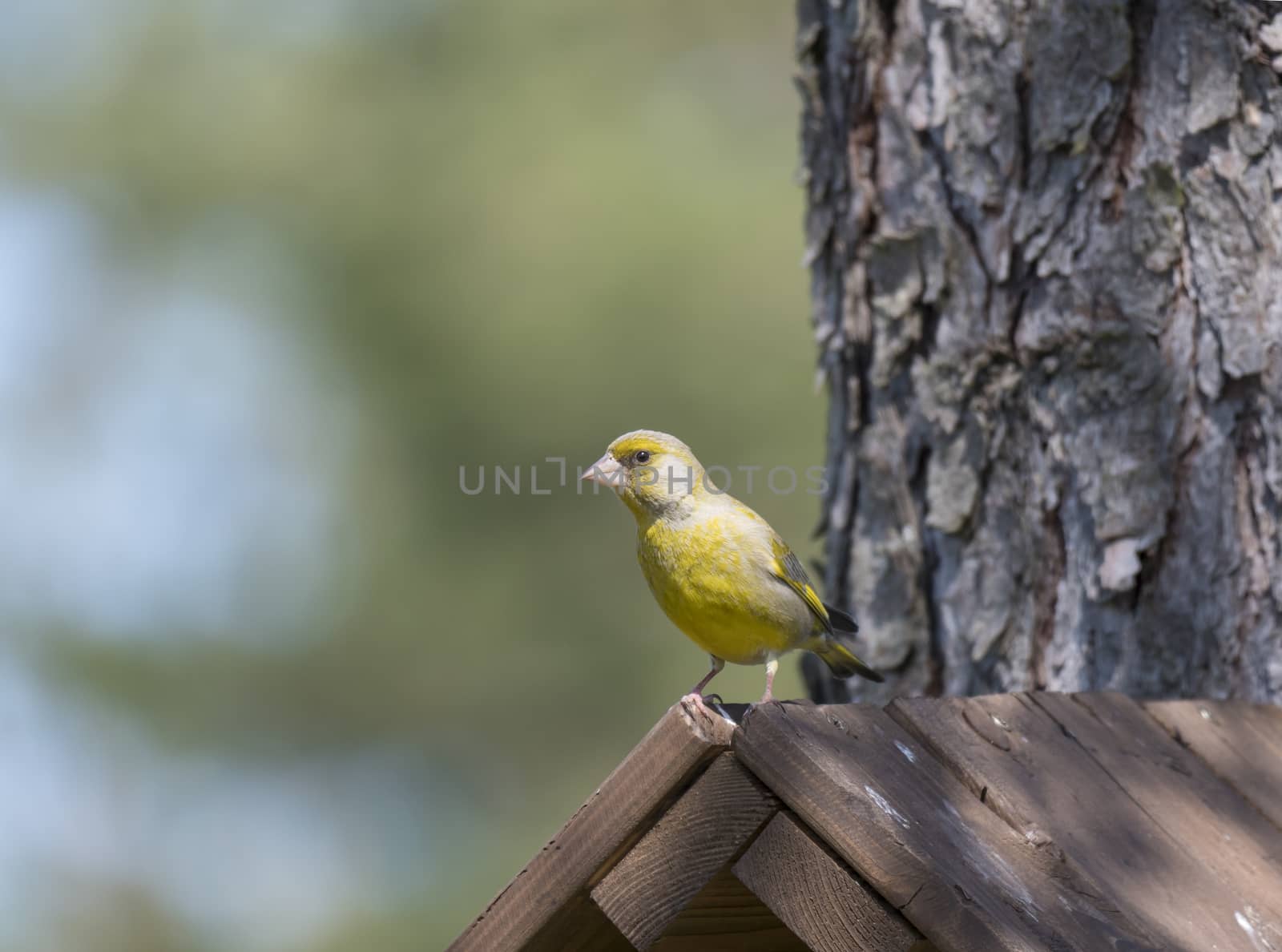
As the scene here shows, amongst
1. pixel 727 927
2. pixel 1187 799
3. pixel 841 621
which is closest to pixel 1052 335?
pixel 841 621

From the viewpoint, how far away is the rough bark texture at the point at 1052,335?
4285 mm

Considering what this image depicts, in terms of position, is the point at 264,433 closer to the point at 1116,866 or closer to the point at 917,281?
the point at 917,281

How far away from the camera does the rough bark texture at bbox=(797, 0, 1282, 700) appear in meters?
4.29

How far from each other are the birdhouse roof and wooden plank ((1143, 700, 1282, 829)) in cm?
16

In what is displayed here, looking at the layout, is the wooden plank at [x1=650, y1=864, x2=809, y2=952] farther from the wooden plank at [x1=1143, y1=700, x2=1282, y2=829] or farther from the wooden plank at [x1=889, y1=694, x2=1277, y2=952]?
the wooden plank at [x1=1143, y1=700, x2=1282, y2=829]

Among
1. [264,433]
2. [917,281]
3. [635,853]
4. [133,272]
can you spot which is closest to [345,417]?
[264,433]

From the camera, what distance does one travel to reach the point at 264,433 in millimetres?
12461

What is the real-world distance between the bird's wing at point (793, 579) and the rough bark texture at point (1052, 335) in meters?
0.65

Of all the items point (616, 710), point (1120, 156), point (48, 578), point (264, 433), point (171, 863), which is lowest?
point (171, 863)

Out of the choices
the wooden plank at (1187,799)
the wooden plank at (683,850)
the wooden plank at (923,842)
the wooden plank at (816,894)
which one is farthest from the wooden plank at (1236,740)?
the wooden plank at (683,850)

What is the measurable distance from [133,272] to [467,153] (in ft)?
11.5

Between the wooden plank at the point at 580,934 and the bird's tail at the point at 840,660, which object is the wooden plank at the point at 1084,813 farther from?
the bird's tail at the point at 840,660

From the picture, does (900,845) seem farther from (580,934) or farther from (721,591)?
(721,591)

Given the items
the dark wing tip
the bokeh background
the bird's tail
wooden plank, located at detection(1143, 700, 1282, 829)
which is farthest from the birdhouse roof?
the bokeh background
